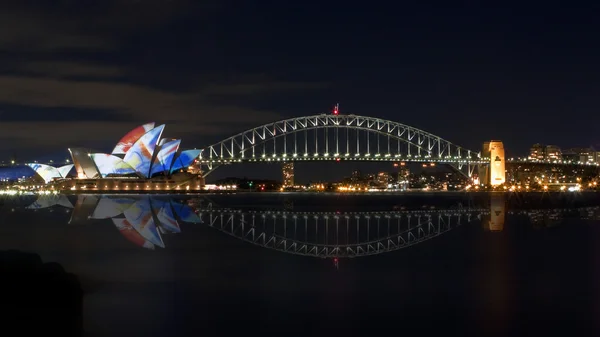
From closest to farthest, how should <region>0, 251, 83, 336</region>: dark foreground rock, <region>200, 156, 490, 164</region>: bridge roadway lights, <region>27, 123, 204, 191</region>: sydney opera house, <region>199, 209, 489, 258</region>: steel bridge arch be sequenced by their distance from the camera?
1. <region>0, 251, 83, 336</region>: dark foreground rock
2. <region>199, 209, 489, 258</region>: steel bridge arch
3. <region>27, 123, 204, 191</region>: sydney opera house
4. <region>200, 156, 490, 164</region>: bridge roadway lights

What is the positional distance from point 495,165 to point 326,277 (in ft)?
314

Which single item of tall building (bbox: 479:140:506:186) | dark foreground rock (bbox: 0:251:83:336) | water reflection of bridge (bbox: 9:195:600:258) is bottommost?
water reflection of bridge (bbox: 9:195:600:258)

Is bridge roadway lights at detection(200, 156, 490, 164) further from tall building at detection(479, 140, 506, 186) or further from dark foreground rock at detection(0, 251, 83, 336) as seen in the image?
dark foreground rock at detection(0, 251, 83, 336)

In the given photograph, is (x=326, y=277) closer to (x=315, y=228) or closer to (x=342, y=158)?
(x=315, y=228)

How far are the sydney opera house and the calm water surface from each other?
182ft

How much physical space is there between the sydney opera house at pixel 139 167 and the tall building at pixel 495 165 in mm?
40980

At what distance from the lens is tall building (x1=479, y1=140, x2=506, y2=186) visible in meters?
110

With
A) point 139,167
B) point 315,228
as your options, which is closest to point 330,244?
point 315,228

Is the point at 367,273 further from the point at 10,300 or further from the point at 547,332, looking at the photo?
the point at 10,300

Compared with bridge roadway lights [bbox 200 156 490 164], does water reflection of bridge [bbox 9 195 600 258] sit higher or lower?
lower

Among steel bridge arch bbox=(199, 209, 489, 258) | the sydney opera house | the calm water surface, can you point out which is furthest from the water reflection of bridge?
the sydney opera house

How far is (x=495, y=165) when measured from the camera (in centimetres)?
10988

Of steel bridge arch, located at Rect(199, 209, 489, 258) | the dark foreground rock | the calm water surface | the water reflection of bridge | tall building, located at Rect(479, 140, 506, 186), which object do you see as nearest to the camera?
the dark foreground rock

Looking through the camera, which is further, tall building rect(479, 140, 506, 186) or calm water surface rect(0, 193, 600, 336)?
tall building rect(479, 140, 506, 186)
